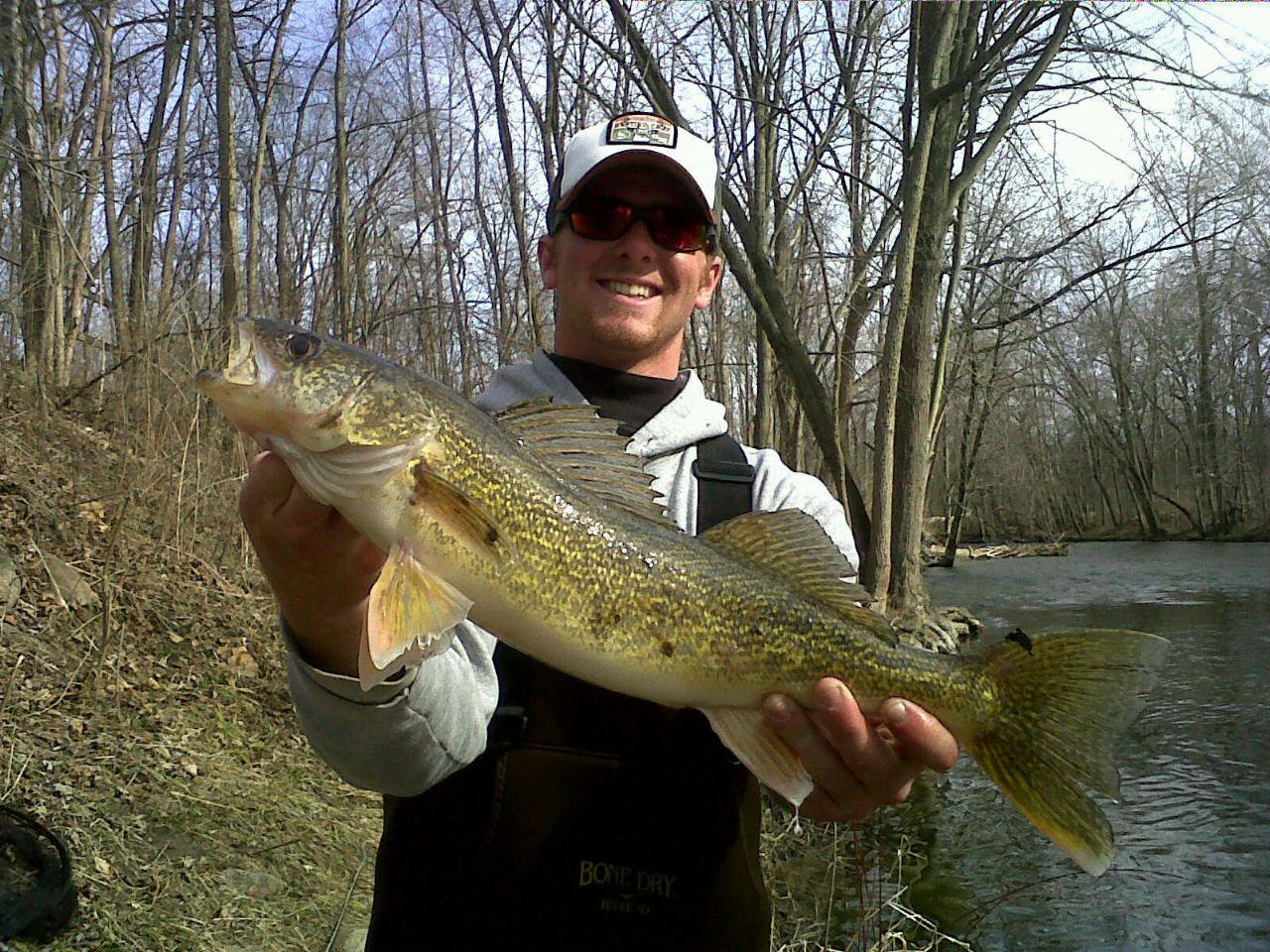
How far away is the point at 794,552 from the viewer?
233 cm

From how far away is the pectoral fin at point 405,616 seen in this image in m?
1.84

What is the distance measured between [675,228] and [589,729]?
1554 millimetres

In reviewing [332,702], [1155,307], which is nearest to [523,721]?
[332,702]

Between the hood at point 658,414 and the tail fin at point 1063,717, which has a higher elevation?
the hood at point 658,414

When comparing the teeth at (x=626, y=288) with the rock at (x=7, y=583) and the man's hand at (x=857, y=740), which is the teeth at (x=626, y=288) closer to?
the man's hand at (x=857, y=740)

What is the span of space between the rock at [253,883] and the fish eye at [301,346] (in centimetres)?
394

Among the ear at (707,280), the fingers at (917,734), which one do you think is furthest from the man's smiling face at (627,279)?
the fingers at (917,734)

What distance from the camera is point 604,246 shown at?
9.46ft

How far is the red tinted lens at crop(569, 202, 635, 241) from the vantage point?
2887 mm

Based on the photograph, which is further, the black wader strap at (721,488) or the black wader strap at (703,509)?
the black wader strap at (721,488)

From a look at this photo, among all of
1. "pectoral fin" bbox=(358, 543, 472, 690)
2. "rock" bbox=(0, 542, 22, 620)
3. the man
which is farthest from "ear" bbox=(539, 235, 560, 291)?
"rock" bbox=(0, 542, 22, 620)

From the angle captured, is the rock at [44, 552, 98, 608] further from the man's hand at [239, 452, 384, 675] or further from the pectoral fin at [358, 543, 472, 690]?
the pectoral fin at [358, 543, 472, 690]

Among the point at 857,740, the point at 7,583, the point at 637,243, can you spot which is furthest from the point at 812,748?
the point at 7,583

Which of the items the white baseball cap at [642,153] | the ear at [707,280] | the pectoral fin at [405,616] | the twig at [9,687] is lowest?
the twig at [9,687]
